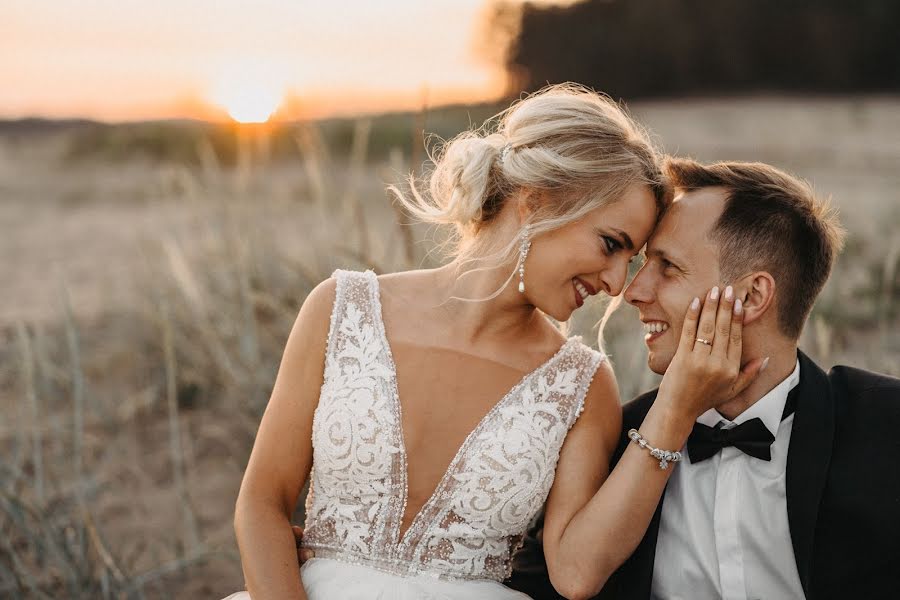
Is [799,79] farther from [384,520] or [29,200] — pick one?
[384,520]

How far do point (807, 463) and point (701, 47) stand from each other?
1062 inches

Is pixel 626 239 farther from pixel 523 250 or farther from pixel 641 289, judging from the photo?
pixel 523 250

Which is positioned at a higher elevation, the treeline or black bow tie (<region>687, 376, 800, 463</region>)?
the treeline

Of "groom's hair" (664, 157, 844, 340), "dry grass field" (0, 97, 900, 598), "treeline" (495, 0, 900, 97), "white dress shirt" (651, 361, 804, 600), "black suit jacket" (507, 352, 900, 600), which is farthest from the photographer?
"treeline" (495, 0, 900, 97)

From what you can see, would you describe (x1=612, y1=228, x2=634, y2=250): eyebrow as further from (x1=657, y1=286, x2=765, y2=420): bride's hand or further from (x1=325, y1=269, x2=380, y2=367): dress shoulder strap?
(x1=325, y1=269, x2=380, y2=367): dress shoulder strap

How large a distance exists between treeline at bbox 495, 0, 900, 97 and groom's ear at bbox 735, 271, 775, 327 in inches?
878

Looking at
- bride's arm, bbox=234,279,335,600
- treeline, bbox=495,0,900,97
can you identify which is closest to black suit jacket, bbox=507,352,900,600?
bride's arm, bbox=234,279,335,600

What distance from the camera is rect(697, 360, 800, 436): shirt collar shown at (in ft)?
9.25

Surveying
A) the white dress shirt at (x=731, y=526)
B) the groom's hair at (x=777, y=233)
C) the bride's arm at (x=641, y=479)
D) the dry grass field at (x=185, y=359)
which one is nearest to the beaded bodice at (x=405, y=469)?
the bride's arm at (x=641, y=479)

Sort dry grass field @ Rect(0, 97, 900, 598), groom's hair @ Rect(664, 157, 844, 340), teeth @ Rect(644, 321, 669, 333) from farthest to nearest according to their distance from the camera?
dry grass field @ Rect(0, 97, 900, 598)
teeth @ Rect(644, 321, 669, 333)
groom's hair @ Rect(664, 157, 844, 340)

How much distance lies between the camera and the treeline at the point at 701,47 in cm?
2470

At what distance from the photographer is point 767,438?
9.06ft

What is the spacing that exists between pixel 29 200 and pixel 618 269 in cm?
2153

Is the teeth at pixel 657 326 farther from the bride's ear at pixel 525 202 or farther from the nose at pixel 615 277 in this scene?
the bride's ear at pixel 525 202
